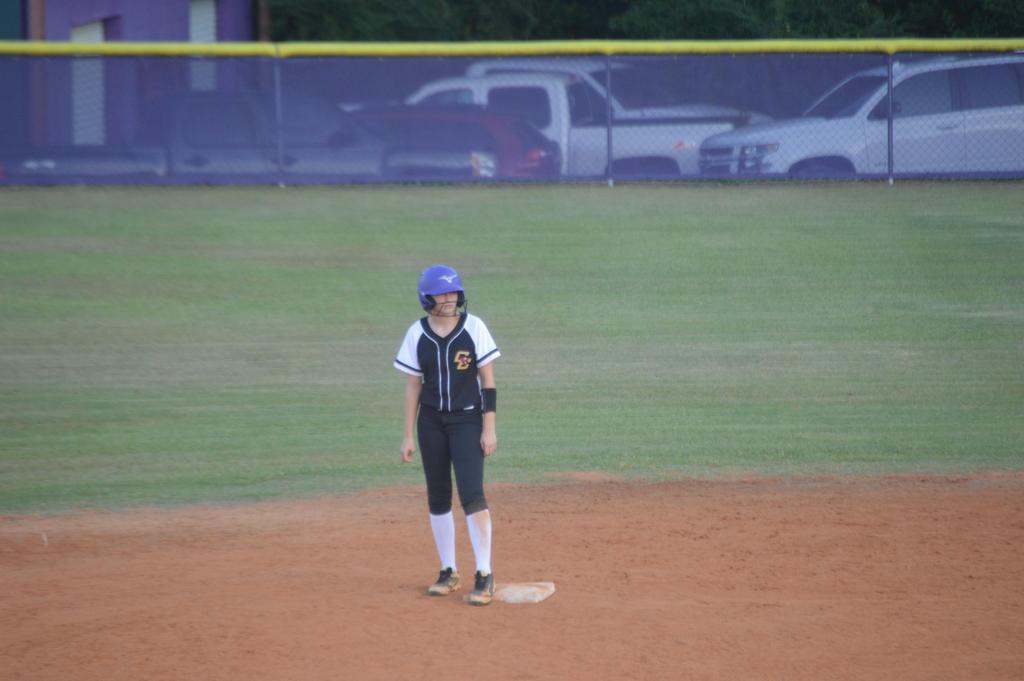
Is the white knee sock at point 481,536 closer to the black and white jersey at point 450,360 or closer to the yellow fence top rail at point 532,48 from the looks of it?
the black and white jersey at point 450,360

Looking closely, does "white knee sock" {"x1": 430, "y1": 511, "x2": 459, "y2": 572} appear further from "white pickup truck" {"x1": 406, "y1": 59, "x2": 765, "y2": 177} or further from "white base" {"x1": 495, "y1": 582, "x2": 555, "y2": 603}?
"white pickup truck" {"x1": 406, "y1": 59, "x2": 765, "y2": 177}

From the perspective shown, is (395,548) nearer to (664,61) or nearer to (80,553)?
(80,553)

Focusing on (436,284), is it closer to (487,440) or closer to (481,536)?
(487,440)

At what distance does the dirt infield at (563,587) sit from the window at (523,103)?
10.1 metres

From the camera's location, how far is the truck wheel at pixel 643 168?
18578mm

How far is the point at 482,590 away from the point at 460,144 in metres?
12.5

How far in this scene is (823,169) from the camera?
1839cm

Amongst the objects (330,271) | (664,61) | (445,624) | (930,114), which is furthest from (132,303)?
(930,114)

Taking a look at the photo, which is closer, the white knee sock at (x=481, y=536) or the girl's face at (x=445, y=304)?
the girl's face at (x=445, y=304)

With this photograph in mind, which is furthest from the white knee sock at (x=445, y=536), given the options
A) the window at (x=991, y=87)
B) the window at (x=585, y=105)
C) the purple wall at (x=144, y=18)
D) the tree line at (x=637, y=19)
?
the tree line at (x=637, y=19)

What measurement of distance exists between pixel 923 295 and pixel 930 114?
4.09 metres

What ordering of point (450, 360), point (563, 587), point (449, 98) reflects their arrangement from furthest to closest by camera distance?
point (449, 98) → point (563, 587) → point (450, 360)

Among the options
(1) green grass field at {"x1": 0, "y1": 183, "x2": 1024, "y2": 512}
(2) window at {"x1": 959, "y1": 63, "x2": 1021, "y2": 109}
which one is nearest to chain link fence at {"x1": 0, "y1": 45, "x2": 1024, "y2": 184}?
(2) window at {"x1": 959, "y1": 63, "x2": 1021, "y2": 109}

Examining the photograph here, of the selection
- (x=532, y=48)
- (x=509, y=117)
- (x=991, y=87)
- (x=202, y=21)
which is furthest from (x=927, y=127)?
(x=202, y=21)
